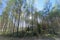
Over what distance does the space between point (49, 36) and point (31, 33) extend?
4.29 feet

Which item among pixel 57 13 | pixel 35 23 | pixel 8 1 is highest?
pixel 8 1

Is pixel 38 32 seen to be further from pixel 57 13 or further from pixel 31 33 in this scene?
pixel 57 13

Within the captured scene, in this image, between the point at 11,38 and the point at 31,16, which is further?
the point at 31,16

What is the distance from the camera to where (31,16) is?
9.46 m

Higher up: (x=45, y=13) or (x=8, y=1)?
(x=8, y=1)

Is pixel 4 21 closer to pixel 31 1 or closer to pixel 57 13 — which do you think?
pixel 31 1

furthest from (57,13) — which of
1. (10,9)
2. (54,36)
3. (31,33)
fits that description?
(10,9)

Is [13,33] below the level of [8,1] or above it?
below

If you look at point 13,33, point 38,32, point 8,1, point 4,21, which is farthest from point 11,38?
point 8,1

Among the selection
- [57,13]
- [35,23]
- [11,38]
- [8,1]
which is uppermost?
[8,1]

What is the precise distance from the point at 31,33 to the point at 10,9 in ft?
7.58

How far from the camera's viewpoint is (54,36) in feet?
29.7

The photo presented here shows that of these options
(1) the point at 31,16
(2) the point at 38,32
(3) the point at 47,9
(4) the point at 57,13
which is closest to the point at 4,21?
(1) the point at 31,16

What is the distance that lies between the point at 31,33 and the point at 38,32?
0.55 metres
